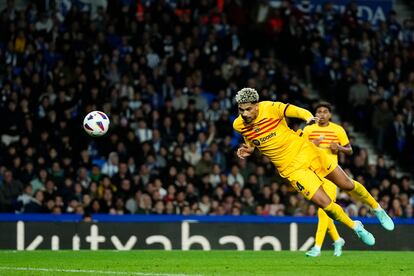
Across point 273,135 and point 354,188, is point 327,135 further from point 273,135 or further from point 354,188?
point 273,135

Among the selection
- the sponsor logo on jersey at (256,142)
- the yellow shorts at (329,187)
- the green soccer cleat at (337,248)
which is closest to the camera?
the sponsor logo on jersey at (256,142)

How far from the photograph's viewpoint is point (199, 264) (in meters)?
13.3

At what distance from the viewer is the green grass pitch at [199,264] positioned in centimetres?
1215

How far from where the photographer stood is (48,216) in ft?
65.2

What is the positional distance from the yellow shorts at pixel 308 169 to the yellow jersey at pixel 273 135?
82 mm

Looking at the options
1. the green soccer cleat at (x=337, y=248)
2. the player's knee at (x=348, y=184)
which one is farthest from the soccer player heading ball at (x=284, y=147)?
the green soccer cleat at (x=337, y=248)

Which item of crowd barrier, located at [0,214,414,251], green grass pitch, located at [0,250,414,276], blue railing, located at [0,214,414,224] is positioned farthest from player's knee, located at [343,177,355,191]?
blue railing, located at [0,214,414,224]

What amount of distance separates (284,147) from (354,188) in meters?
1.27

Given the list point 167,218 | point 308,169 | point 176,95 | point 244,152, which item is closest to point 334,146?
point 308,169

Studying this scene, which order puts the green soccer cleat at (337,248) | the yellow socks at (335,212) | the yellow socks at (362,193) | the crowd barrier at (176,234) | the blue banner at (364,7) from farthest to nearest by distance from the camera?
the blue banner at (364,7) < the crowd barrier at (176,234) < the green soccer cleat at (337,248) < the yellow socks at (362,193) < the yellow socks at (335,212)

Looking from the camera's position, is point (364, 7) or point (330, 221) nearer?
point (330, 221)

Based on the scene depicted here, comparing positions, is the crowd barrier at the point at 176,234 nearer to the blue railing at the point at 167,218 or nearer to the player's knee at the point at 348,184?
the blue railing at the point at 167,218

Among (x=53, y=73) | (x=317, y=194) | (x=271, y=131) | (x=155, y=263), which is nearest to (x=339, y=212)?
(x=317, y=194)

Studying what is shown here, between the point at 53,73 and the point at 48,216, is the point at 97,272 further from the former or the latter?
the point at 53,73
